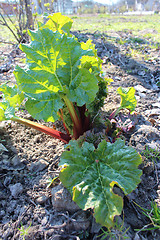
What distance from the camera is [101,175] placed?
1.36 metres

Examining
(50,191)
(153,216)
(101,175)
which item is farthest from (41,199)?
(153,216)

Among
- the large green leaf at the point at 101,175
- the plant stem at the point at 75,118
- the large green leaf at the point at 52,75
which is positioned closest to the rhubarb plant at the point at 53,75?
the large green leaf at the point at 52,75

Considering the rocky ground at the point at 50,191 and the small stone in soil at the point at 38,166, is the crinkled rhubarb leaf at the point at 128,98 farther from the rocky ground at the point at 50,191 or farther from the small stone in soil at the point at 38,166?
the small stone in soil at the point at 38,166

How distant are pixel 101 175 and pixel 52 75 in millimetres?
873

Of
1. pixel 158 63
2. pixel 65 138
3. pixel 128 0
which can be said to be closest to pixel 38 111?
pixel 65 138

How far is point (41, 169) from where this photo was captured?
5.83 feet

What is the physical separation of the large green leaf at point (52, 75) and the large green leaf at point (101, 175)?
38 centimetres

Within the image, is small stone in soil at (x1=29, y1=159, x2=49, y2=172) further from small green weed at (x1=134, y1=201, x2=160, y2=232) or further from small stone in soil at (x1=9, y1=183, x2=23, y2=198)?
small green weed at (x1=134, y1=201, x2=160, y2=232)

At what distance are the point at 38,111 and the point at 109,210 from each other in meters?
0.87

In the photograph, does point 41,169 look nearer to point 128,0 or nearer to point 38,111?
point 38,111

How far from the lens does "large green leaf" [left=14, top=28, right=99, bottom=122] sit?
4.78ft

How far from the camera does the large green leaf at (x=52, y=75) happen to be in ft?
4.78

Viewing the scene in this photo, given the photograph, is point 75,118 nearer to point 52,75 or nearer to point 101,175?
point 52,75

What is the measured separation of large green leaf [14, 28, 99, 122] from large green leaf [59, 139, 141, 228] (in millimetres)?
378
